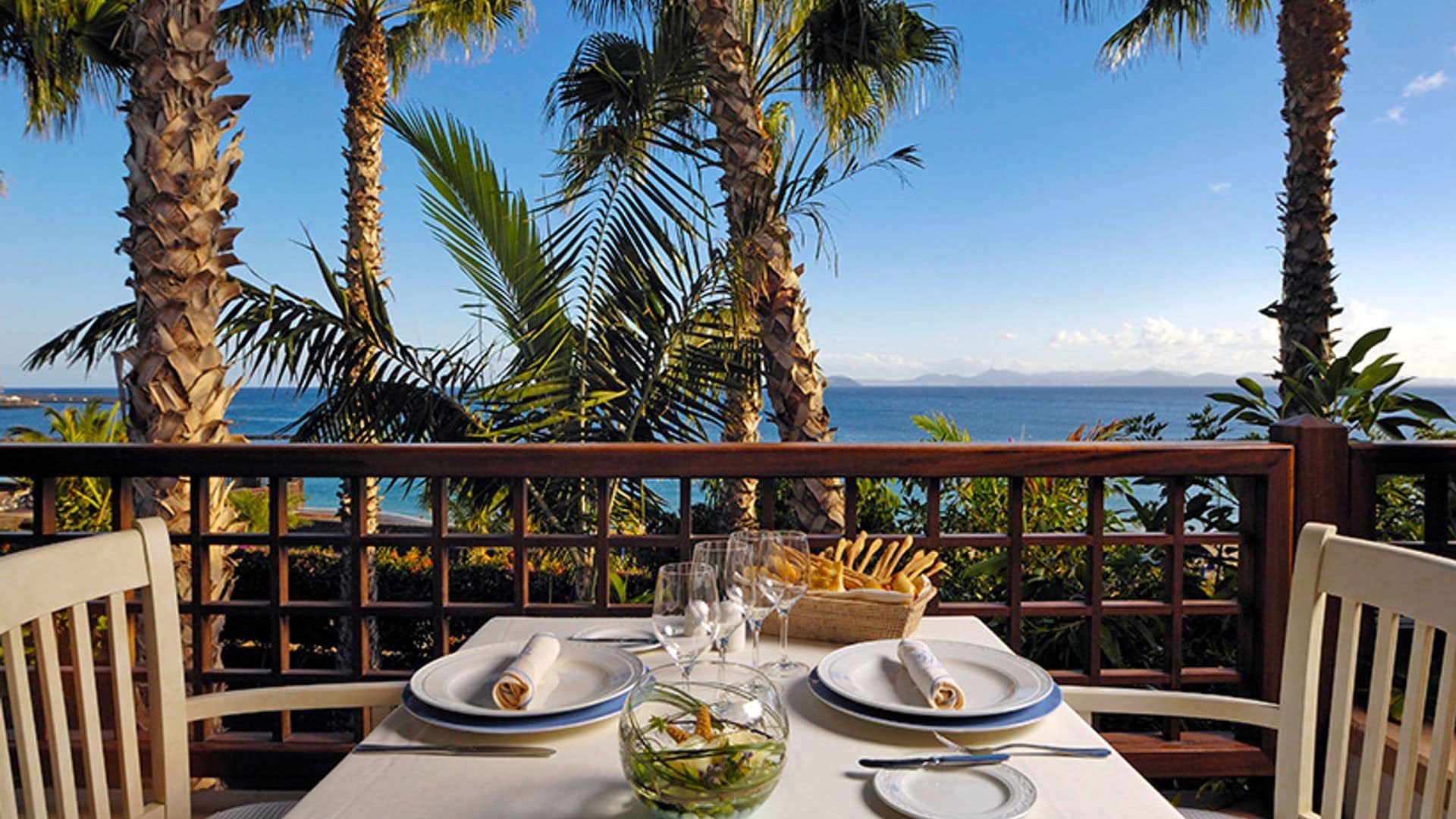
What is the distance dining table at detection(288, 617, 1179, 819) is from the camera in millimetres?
790

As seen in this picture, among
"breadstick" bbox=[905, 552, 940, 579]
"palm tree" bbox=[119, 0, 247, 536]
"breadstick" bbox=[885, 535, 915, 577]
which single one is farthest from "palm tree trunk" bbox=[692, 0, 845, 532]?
"breadstick" bbox=[905, 552, 940, 579]

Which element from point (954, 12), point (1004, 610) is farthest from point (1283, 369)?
point (954, 12)

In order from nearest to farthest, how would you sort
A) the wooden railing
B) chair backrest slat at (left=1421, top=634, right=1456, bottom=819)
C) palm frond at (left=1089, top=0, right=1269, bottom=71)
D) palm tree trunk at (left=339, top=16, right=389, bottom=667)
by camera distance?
chair backrest slat at (left=1421, top=634, right=1456, bottom=819), the wooden railing, palm frond at (left=1089, top=0, right=1269, bottom=71), palm tree trunk at (left=339, top=16, right=389, bottom=667)

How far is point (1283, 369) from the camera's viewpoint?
546 centimetres

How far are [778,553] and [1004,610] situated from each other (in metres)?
1.16

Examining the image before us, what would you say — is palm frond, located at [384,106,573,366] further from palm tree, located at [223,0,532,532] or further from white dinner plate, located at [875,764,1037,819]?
palm tree, located at [223,0,532,532]

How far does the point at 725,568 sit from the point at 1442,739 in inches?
33.8

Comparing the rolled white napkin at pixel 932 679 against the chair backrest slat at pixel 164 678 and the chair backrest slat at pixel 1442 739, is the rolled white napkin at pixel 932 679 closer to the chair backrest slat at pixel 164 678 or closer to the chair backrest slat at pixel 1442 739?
the chair backrest slat at pixel 1442 739

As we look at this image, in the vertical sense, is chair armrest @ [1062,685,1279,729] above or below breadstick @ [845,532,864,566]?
below

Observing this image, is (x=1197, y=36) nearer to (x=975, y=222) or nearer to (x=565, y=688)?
(x=565, y=688)

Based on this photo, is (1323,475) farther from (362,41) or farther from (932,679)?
(362,41)

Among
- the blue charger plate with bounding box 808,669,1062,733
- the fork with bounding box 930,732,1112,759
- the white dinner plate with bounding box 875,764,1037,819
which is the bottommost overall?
the fork with bounding box 930,732,1112,759

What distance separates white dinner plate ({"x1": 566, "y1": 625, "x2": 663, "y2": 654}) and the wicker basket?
0.66ft

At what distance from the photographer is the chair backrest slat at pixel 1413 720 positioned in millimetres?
1019
